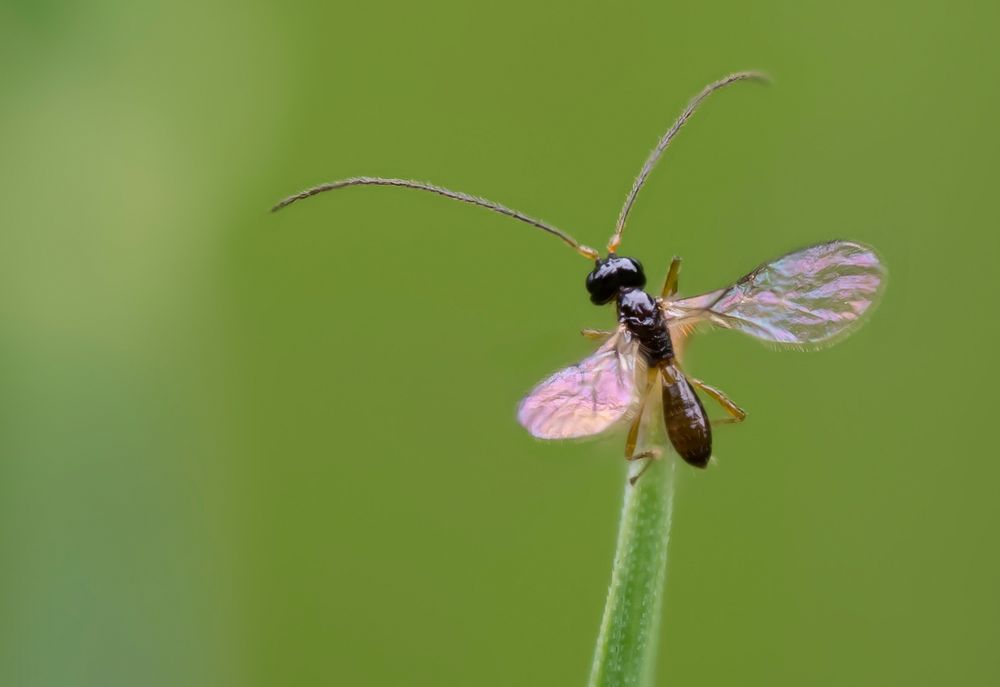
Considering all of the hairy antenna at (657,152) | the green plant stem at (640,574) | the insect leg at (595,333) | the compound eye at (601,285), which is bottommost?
the green plant stem at (640,574)

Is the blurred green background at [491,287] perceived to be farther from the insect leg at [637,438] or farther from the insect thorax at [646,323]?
the insect leg at [637,438]

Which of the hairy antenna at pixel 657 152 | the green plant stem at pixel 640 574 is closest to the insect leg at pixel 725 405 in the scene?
the hairy antenna at pixel 657 152

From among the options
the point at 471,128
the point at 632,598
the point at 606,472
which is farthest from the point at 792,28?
the point at 632,598

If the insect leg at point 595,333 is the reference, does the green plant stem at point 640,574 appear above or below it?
below

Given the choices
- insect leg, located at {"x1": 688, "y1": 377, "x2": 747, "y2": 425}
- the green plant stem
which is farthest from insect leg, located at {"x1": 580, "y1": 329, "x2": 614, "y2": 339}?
the green plant stem

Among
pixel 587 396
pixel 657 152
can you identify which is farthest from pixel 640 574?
pixel 657 152

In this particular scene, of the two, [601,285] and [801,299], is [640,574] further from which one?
[601,285]

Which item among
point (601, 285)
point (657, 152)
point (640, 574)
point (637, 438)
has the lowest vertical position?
point (640, 574)
